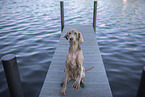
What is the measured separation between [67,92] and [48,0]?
3174 cm

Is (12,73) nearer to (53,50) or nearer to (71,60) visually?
(71,60)

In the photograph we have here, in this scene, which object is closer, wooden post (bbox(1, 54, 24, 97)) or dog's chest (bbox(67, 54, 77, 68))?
wooden post (bbox(1, 54, 24, 97))

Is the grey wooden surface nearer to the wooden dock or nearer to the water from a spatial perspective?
the wooden dock

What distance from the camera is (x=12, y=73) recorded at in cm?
304

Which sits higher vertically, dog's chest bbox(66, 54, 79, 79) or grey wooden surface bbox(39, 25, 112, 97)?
dog's chest bbox(66, 54, 79, 79)

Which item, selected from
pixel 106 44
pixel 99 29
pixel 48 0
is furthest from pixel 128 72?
pixel 48 0

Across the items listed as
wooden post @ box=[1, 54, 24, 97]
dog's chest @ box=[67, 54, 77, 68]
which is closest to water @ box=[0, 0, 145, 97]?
dog's chest @ box=[67, 54, 77, 68]

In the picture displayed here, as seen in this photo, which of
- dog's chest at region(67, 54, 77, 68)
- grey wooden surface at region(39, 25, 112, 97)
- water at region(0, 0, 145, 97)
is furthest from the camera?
water at region(0, 0, 145, 97)

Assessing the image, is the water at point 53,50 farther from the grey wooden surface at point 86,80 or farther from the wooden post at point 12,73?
the wooden post at point 12,73

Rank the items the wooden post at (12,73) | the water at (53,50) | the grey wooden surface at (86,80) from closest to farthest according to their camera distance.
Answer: the wooden post at (12,73)
the grey wooden surface at (86,80)
the water at (53,50)

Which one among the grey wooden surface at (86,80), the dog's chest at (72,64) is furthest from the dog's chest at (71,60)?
the grey wooden surface at (86,80)

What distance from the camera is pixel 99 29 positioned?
13945 mm

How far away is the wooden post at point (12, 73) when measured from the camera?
115 inches

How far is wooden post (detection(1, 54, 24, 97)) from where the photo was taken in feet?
9.62
